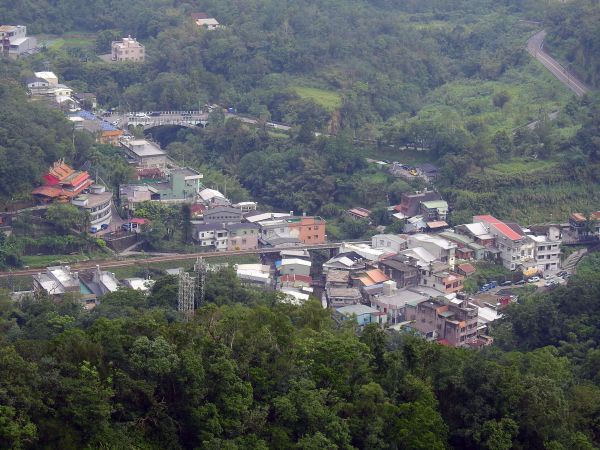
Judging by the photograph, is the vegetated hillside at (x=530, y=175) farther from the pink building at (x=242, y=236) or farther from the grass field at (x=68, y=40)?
the grass field at (x=68, y=40)

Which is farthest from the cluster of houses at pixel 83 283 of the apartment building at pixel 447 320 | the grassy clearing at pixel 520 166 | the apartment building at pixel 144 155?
the grassy clearing at pixel 520 166

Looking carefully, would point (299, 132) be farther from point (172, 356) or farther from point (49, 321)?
point (172, 356)

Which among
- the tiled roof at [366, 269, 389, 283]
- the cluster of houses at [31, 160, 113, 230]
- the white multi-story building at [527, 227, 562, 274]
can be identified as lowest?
the white multi-story building at [527, 227, 562, 274]

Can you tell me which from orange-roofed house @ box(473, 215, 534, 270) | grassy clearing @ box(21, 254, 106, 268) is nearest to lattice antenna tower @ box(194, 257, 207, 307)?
grassy clearing @ box(21, 254, 106, 268)

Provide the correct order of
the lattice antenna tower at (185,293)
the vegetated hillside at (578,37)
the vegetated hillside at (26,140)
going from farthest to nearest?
the vegetated hillside at (578,37), the vegetated hillside at (26,140), the lattice antenna tower at (185,293)

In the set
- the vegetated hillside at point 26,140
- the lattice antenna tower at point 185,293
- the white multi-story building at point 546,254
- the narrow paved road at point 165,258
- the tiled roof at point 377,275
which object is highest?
the lattice antenna tower at point 185,293

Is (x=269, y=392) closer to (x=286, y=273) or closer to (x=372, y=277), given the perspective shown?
(x=372, y=277)

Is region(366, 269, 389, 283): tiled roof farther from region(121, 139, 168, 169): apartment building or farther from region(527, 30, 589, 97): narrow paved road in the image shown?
region(527, 30, 589, 97): narrow paved road
